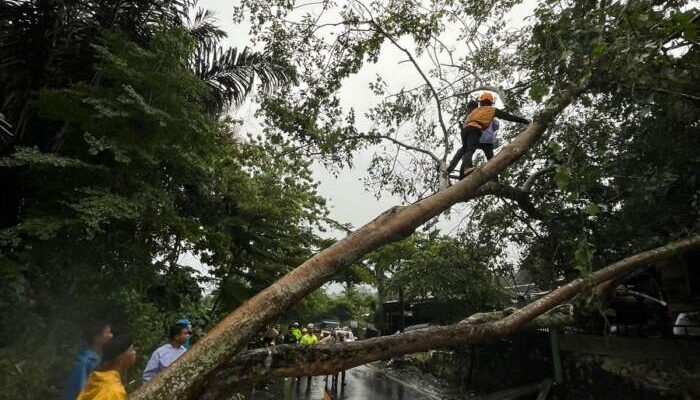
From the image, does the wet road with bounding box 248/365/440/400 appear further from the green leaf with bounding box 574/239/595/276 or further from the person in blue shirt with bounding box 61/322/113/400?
the green leaf with bounding box 574/239/595/276

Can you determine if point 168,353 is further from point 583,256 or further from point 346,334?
point 346,334

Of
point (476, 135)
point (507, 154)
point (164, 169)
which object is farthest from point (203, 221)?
point (507, 154)

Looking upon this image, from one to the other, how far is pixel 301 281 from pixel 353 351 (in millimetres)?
711

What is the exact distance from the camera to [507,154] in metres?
5.16

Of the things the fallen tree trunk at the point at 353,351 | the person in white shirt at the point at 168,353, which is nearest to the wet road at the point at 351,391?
the person in white shirt at the point at 168,353

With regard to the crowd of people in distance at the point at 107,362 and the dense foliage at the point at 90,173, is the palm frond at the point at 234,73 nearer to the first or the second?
the dense foliage at the point at 90,173

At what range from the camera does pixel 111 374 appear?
2760 millimetres

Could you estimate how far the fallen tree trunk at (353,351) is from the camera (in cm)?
327

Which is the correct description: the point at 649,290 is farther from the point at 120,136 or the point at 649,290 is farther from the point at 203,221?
the point at 120,136

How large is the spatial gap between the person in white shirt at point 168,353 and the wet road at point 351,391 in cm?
722

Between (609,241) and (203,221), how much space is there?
306 inches

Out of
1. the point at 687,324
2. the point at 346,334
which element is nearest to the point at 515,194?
the point at 687,324

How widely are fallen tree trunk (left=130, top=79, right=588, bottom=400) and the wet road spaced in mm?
8353

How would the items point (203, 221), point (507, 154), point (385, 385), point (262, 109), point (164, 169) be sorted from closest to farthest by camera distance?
point (507, 154) < point (164, 169) < point (262, 109) < point (203, 221) < point (385, 385)
